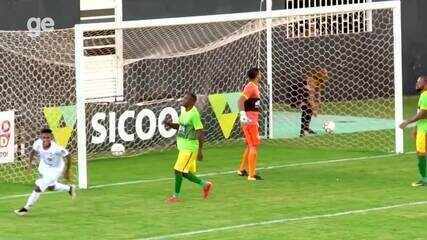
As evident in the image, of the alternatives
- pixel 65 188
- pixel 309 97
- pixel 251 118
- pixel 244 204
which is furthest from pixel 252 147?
pixel 309 97

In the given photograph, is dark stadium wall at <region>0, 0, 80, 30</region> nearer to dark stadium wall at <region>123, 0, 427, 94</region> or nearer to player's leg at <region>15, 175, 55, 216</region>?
dark stadium wall at <region>123, 0, 427, 94</region>

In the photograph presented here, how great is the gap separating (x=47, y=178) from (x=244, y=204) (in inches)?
110

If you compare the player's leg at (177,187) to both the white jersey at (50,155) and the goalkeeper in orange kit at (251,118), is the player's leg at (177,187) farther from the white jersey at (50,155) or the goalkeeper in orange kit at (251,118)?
the goalkeeper in orange kit at (251,118)

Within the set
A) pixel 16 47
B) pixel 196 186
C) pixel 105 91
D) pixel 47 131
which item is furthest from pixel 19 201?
pixel 105 91

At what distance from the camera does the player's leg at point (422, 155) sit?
18.7m

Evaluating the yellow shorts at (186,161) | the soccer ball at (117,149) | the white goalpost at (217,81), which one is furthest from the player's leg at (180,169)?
the soccer ball at (117,149)

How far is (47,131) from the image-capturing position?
1688cm

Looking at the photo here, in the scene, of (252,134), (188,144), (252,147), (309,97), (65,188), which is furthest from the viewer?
(309,97)

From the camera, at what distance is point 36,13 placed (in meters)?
25.4

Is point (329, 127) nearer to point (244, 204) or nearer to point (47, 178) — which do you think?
point (244, 204)

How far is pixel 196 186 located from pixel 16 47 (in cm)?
539

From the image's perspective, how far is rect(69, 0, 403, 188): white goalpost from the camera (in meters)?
23.9
